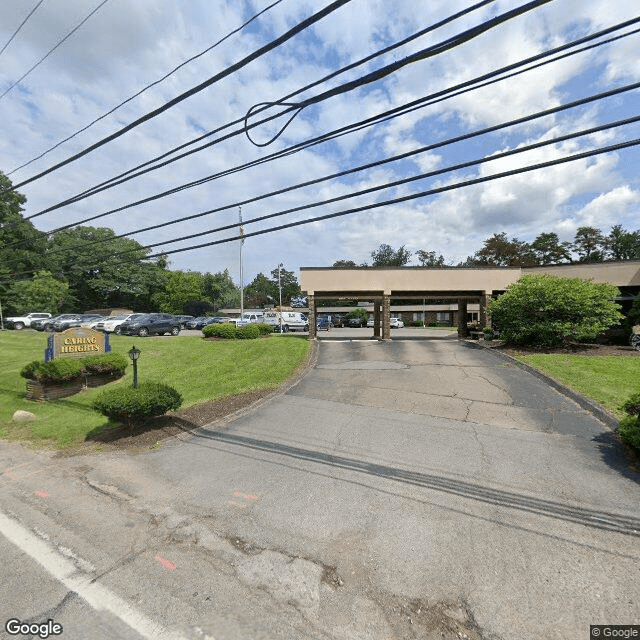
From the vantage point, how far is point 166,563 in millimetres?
3980

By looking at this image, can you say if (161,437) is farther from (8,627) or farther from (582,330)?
(582,330)

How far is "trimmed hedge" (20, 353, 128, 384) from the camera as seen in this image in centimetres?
1235

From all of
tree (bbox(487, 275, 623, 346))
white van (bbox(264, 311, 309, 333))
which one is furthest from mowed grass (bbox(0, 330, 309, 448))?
white van (bbox(264, 311, 309, 333))

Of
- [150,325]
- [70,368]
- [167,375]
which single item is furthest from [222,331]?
[70,368]

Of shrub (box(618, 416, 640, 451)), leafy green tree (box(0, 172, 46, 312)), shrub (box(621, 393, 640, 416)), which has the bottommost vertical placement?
shrub (box(618, 416, 640, 451))

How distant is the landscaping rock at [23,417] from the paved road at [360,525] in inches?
96.8

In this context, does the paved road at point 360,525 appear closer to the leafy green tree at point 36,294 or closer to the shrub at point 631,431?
the shrub at point 631,431

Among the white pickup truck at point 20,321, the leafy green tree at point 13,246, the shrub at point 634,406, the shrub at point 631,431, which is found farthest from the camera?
the leafy green tree at point 13,246

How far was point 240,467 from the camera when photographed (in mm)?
6535

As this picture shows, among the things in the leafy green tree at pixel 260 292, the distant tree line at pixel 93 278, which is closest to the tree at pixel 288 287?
the leafy green tree at pixel 260 292

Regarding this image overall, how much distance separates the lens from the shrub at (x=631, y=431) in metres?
6.20

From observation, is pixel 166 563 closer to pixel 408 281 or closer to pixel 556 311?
pixel 556 311

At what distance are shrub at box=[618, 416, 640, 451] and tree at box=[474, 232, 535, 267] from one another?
71.2 m

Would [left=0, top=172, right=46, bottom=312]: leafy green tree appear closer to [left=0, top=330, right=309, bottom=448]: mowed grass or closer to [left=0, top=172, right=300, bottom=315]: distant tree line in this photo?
[left=0, top=172, right=300, bottom=315]: distant tree line
